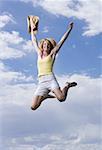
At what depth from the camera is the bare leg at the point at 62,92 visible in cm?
1377

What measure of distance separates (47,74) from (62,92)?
65cm

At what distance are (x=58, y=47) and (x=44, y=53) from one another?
0.41 m

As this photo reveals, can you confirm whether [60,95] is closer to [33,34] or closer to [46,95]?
[46,95]

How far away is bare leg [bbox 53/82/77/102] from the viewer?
13773mm

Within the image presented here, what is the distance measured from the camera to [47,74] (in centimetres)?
1409

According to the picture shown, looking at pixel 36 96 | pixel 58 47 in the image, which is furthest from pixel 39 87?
pixel 58 47

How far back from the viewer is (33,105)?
13945mm

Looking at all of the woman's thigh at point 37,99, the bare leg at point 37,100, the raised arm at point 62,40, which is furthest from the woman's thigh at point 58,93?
the raised arm at point 62,40

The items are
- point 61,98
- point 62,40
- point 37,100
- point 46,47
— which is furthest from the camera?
point 46,47

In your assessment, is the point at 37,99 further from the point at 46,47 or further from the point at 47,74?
the point at 46,47

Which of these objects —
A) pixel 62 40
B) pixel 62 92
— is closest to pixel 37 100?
pixel 62 92

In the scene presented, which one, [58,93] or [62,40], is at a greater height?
[62,40]

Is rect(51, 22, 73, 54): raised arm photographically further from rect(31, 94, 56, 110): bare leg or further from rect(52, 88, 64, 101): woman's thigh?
rect(31, 94, 56, 110): bare leg

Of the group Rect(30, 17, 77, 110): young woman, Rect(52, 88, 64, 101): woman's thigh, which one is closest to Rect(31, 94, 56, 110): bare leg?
Rect(30, 17, 77, 110): young woman
